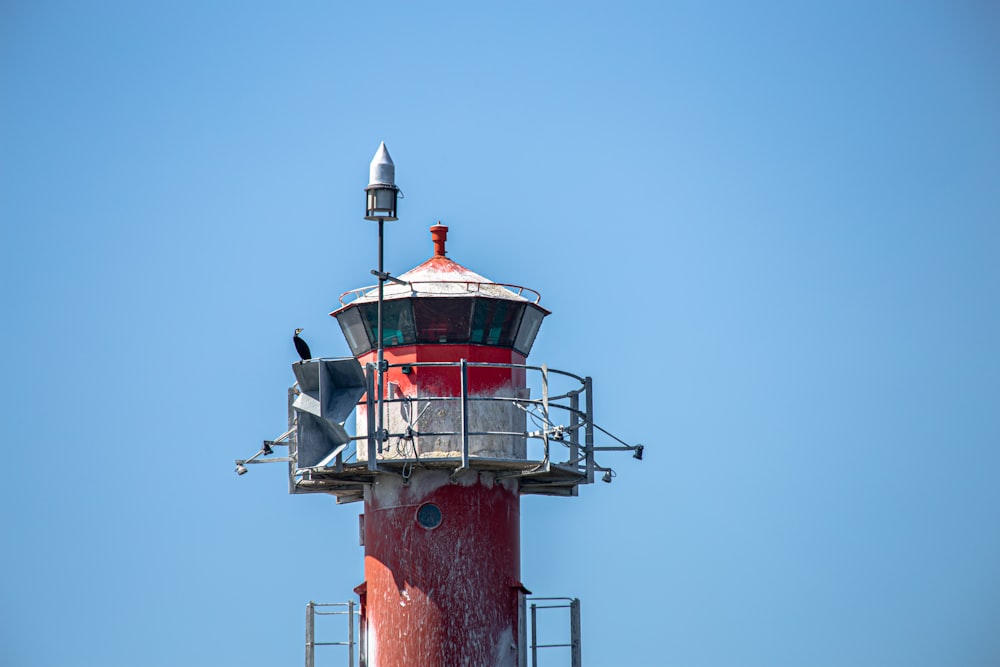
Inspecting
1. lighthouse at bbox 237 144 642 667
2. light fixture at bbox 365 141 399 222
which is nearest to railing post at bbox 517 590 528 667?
lighthouse at bbox 237 144 642 667

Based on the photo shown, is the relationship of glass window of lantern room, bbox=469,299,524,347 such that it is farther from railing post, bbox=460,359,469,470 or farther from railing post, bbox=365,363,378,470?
railing post, bbox=365,363,378,470

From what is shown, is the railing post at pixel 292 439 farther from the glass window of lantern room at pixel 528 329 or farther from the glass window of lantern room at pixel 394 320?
the glass window of lantern room at pixel 528 329

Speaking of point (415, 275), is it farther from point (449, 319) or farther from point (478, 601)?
point (478, 601)

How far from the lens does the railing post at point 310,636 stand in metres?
36.2

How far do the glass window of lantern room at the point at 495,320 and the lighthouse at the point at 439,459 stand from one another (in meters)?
0.03

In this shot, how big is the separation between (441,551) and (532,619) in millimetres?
2168

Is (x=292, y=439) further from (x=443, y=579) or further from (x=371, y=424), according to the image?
(x=443, y=579)

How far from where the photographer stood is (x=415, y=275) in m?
36.7

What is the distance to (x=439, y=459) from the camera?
115 ft

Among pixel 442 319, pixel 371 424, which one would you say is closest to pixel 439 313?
pixel 442 319

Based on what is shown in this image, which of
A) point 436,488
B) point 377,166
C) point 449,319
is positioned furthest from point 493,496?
Answer: point 377,166

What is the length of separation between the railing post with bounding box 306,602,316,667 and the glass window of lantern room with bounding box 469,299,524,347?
5800 millimetres

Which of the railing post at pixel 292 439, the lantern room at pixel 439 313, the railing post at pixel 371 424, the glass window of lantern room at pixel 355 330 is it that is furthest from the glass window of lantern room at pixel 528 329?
the railing post at pixel 292 439

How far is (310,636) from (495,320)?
6.69 m
